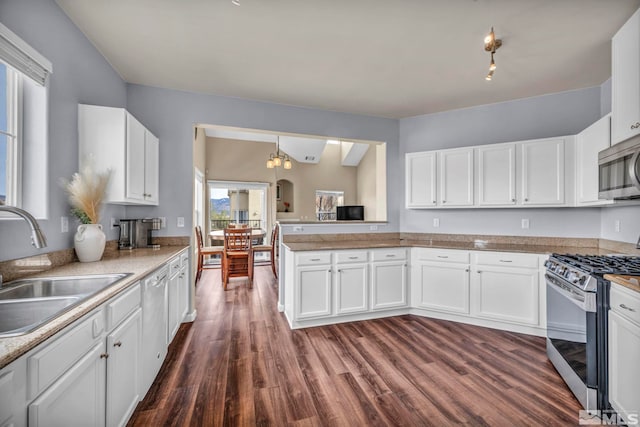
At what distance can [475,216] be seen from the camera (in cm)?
346

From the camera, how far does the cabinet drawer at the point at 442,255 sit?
295cm

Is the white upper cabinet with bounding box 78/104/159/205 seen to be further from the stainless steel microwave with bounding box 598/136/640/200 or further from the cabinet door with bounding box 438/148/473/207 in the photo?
the stainless steel microwave with bounding box 598/136/640/200

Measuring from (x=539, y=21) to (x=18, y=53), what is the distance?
129 inches

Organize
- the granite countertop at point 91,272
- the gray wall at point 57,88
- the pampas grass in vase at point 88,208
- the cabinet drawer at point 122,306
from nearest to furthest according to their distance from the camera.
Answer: the granite countertop at point 91,272
the cabinet drawer at point 122,306
the gray wall at point 57,88
the pampas grass in vase at point 88,208

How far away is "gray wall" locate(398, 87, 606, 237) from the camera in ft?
9.82

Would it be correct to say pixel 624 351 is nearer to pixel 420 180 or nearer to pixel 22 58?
pixel 420 180

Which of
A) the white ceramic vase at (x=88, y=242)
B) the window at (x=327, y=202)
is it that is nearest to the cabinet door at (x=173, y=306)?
Result: the white ceramic vase at (x=88, y=242)

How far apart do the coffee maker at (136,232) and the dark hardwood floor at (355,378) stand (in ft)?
3.21

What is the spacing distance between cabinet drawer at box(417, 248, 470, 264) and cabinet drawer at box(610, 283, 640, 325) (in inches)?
55.1

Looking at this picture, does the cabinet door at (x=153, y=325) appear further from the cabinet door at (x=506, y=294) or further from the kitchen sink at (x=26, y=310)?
the cabinet door at (x=506, y=294)

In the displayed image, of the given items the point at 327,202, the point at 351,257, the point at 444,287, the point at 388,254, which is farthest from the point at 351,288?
the point at 327,202

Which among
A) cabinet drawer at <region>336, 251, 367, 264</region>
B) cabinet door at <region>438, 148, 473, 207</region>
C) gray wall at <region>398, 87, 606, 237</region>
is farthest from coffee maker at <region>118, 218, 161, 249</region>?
cabinet door at <region>438, 148, 473, 207</region>

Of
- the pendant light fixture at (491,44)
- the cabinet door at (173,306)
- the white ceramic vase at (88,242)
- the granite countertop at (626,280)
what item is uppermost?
the pendant light fixture at (491,44)

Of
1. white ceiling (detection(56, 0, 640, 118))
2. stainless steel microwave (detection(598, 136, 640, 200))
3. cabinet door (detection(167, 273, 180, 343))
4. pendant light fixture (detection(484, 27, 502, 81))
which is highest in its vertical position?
white ceiling (detection(56, 0, 640, 118))
